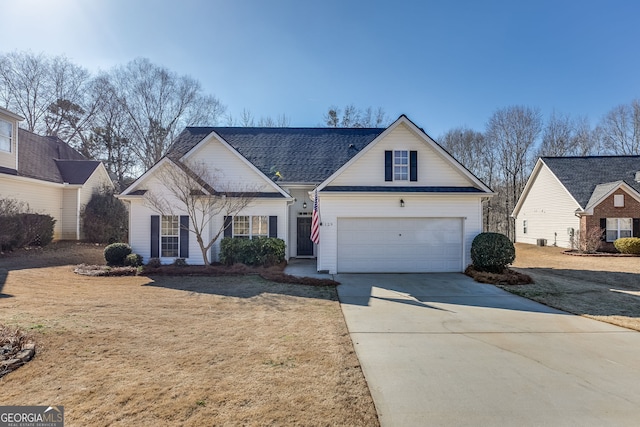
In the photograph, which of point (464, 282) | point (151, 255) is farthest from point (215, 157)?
point (464, 282)

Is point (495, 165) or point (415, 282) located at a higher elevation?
point (495, 165)

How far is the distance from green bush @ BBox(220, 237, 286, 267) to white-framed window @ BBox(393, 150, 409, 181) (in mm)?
5688

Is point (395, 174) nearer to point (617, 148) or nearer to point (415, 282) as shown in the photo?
point (415, 282)

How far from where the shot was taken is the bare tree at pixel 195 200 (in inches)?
501

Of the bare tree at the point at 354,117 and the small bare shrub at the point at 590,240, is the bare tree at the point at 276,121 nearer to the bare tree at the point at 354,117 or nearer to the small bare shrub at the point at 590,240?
the bare tree at the point at 354,117

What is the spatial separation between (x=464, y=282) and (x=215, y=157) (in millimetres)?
11450

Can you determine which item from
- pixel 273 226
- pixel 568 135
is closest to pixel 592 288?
pixel 273 226

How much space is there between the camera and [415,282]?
10.8 meters

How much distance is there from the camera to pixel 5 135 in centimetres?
1669

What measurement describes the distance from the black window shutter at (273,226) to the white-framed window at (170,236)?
12.5ft

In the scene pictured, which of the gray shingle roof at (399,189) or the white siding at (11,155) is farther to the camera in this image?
the white siding at (11,155)

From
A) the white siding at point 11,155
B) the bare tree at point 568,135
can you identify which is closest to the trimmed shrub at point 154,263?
the white siding at point 11,155

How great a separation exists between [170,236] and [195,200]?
2.00 m

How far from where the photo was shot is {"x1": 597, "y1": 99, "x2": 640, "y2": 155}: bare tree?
31.9m
